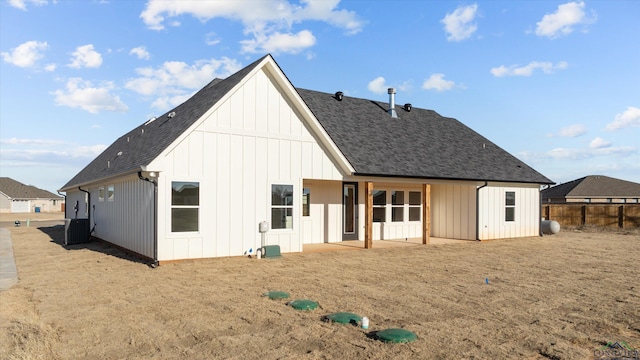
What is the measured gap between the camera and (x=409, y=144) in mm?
20672

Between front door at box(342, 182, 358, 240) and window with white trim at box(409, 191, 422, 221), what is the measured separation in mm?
3135

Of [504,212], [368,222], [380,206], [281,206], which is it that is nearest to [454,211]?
[504,212]

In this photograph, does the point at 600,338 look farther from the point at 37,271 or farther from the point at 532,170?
the point at 532,170

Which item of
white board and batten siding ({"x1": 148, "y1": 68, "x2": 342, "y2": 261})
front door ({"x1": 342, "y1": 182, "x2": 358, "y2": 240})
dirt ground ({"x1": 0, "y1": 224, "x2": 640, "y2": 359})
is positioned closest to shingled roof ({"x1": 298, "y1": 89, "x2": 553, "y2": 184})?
front door ({"x1": 342, "y1": 182, "x2": 358, "y2": 240})

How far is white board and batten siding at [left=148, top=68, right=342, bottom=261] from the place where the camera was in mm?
13008

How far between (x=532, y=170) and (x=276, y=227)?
48.7 feet

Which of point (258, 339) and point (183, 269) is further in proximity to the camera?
point (183, 269)

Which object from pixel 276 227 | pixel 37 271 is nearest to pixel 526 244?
pixel 276 227

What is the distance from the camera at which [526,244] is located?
63.0 feet

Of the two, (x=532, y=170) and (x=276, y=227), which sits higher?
(x=532, y=170)

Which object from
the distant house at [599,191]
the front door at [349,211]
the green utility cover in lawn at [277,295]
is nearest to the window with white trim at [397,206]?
the front door at [349,211]

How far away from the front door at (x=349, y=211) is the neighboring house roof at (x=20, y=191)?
68.8 m

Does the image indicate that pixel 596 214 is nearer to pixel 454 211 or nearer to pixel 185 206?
pixel 454 211

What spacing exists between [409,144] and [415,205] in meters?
2.80
